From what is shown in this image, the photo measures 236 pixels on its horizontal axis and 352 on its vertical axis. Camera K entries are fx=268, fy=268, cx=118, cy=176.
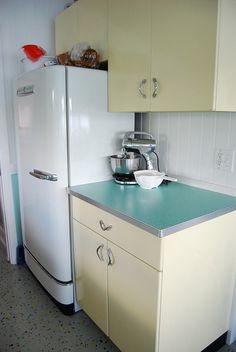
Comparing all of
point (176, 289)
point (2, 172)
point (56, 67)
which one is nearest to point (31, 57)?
point (56, 67)

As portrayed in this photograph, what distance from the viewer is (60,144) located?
5.16ft

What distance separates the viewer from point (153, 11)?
1317 millimetres

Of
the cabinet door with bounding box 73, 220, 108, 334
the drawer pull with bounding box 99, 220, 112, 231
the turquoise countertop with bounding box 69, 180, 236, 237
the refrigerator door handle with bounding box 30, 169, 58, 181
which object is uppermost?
the refrigerator door handle with bounding box 30, 169, 58, 181

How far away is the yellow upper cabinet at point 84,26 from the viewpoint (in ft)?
5.49

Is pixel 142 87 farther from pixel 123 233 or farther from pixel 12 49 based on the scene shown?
pixel 12 49

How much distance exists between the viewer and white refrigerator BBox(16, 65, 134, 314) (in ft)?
5.10

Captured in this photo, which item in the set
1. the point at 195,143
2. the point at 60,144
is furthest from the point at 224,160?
Result: the point at 60,144

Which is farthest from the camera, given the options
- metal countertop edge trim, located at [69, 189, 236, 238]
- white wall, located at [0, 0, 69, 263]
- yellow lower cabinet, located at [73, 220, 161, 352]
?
white wall, located at [0, 0, 69, 263]

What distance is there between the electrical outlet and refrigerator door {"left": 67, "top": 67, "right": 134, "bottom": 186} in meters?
0.65

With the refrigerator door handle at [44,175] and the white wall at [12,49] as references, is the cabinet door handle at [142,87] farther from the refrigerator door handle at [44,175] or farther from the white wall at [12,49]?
the white wall at [12,49]

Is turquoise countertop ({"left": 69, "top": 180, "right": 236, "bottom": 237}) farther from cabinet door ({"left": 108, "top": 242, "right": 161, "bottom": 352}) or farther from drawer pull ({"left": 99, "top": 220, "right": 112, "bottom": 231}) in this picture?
cabinet door ({"left": 108, "top": 242, "right": 161, "bottom": 352})

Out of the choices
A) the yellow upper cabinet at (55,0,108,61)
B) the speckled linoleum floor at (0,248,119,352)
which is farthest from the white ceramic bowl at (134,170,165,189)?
the speckled linoleum floor at (0,248,119,352)

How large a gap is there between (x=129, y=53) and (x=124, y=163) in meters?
0.64

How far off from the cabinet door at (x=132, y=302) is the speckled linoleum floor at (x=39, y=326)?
0.26 m
